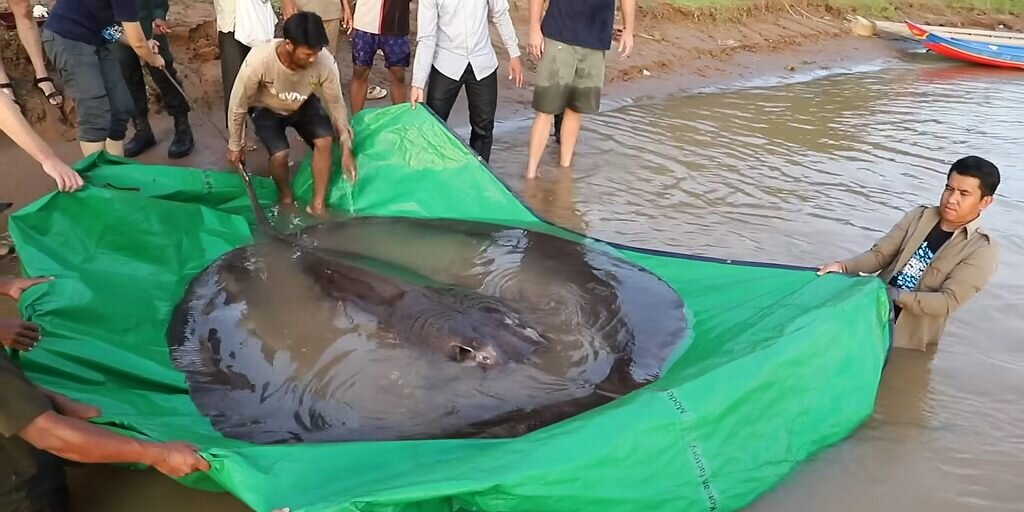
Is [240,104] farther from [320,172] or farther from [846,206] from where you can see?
[846,206]

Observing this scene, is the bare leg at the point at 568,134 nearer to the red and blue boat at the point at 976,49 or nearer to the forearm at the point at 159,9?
the forearm at the point at 159,9

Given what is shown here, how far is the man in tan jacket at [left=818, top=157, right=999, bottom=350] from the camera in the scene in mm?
3236

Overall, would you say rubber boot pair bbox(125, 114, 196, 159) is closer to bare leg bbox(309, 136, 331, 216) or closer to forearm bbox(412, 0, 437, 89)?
bare leg bbox(309, 136, 331, 216)

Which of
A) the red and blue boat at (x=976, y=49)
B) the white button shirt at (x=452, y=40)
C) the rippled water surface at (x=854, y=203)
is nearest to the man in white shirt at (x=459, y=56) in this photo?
the white button shirt at (x=452, y=40)

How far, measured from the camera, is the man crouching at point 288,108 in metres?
4.48

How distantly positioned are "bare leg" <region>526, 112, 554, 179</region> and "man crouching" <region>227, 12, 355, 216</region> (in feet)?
Result: 5.57

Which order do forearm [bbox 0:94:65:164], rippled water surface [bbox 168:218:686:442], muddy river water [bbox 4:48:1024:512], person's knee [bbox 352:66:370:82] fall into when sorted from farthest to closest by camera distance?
1. person's knee [bbox 352:66:370:82]
2. forearm [bbox 0:94:65:164]
3. muddy river water [bbox 4:48:1024:512]
4. rippled water surface [bbox 168:218:686:442]

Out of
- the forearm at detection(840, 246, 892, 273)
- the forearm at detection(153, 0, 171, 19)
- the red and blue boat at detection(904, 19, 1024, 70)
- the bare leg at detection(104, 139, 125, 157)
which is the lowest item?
the bare leg at detection(104, 139, 125, 157)

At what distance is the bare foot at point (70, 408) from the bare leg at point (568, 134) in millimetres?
4408

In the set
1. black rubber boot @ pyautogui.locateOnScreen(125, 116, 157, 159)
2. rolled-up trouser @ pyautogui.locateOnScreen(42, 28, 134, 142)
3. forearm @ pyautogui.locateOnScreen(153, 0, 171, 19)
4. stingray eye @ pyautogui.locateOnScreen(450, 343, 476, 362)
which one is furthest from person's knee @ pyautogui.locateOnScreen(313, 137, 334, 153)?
stingray eye @ pyautogui.locateOnScreen(450, 343, 476, 362)

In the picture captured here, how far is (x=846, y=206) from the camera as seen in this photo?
5805mm

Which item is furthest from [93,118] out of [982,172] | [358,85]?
[982,172]

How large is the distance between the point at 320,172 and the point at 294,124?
442 millimetres

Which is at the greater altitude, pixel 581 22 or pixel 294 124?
pixel 581 22
